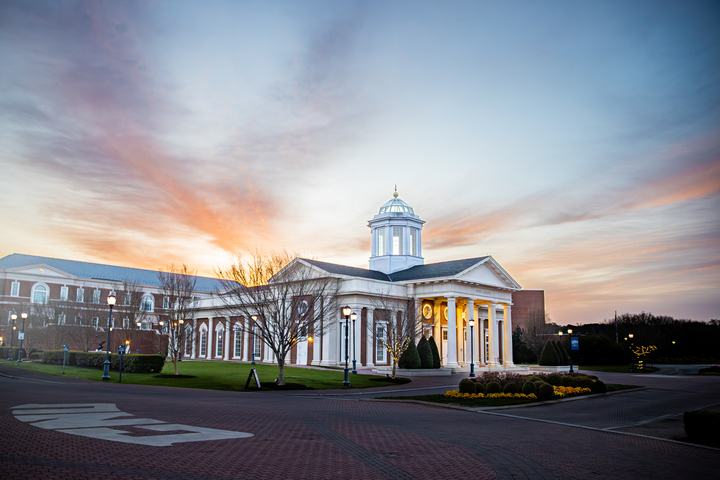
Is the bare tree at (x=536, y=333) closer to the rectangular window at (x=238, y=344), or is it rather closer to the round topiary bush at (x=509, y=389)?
the rectangular window at (x=238, y=344)

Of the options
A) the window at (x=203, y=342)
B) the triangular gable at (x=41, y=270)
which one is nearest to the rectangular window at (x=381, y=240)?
the window at (x=203, y=342)

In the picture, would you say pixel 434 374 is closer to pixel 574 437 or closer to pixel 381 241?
pixel 381 241

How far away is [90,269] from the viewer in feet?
Answer: 293

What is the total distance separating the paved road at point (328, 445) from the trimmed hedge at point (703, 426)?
0.61 metres

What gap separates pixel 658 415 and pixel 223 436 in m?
15.7

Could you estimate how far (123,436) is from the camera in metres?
11.1

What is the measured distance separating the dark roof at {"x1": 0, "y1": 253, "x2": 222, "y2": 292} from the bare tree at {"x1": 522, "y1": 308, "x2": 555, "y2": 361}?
4810 centimetres

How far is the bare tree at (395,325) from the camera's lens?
3859 centimetres

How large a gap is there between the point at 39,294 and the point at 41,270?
3.38m

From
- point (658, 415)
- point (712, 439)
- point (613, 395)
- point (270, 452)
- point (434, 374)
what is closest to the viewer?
point (270, 452)

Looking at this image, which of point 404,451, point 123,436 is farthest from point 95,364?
point 404,451

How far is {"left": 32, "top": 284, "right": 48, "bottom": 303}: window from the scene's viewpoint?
7956cm

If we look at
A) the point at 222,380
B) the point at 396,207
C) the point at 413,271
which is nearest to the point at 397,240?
the point at 396,207

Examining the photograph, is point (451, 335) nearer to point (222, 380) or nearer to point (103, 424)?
point (222, 380)
